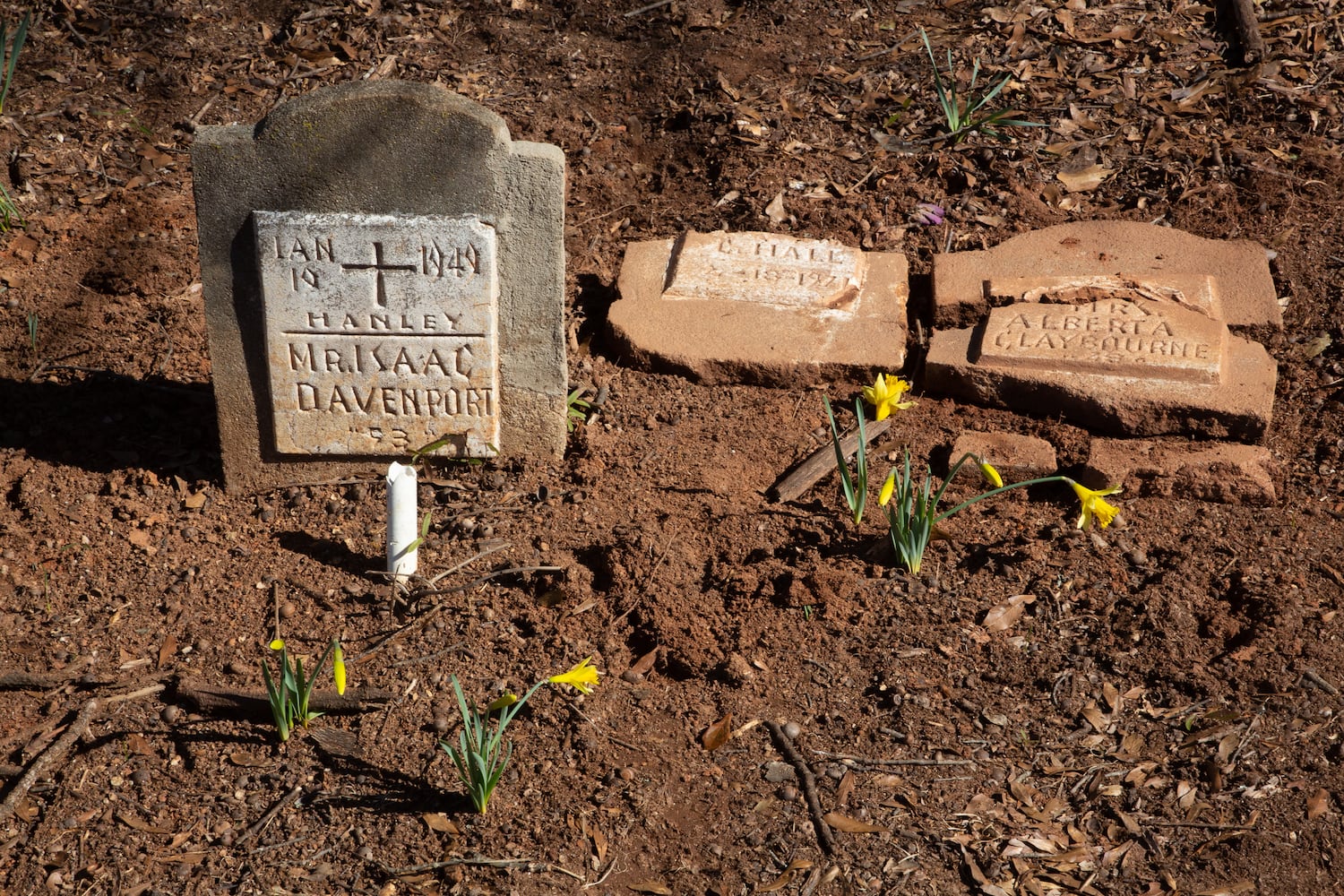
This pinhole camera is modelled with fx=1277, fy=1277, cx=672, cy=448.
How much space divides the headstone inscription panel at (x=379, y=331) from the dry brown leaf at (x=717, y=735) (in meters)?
1.16

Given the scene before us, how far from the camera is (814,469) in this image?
3.76m

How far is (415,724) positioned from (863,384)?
184 centimetres

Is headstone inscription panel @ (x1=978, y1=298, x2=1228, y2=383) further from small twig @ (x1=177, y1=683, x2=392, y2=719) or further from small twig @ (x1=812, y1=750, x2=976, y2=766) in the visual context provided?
small twig @ (x1=177, y1=683, x2=392, y2=719)

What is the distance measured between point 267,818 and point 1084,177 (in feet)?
12.5

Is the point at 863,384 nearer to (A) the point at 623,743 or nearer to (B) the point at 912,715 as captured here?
(B) the point at 912,715

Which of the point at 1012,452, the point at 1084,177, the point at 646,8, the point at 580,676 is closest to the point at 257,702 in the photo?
the point at 580,676

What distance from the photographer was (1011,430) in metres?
3.90

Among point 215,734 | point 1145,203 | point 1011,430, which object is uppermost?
point 1145,203

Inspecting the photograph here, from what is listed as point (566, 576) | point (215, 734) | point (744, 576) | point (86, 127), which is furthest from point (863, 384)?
point (86, 127)

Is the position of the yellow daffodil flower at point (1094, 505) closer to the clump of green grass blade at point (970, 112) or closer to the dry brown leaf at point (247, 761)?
the dry brown leaf at point (247, 761)

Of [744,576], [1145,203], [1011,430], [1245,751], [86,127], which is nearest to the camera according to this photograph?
[1245,751]

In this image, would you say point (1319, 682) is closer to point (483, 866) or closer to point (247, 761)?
point (483, 866)

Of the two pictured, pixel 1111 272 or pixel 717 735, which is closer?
pixel 717 735

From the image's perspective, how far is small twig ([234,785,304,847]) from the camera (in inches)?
107
